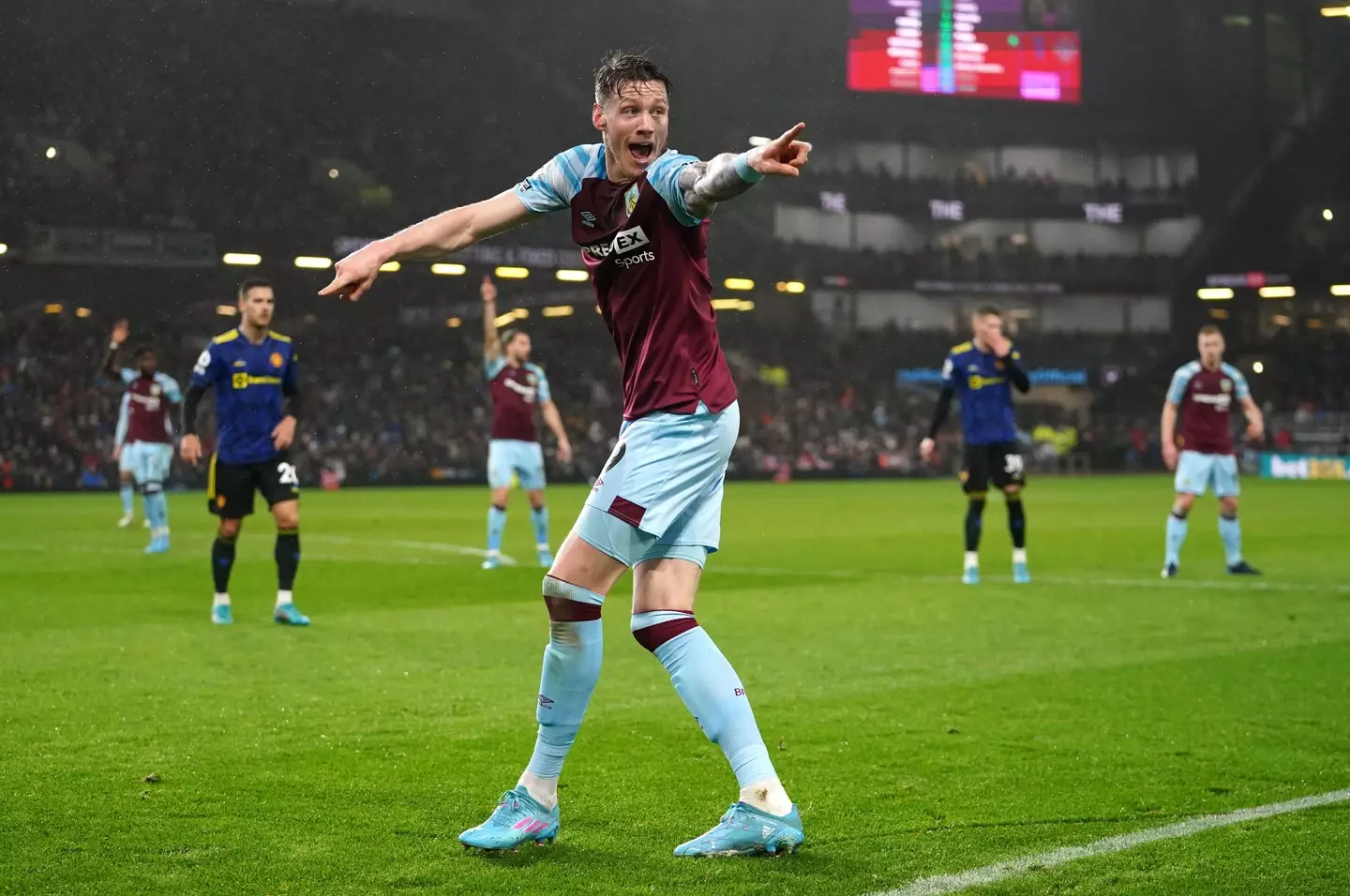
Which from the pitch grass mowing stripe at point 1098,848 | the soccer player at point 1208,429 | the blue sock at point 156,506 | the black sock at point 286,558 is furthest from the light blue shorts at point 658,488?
the blue sock at point 156,506

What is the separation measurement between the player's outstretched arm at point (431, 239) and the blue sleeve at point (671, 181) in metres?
0.48

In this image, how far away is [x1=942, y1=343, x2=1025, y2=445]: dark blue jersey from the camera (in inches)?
526

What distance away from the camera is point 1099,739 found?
6078 mm

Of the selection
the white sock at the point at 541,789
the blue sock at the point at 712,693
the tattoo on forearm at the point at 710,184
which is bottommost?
the white sock at the point at 541,789

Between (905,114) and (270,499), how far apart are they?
157 ft

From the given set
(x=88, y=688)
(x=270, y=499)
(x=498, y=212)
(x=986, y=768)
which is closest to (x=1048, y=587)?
(x=270, y=499)

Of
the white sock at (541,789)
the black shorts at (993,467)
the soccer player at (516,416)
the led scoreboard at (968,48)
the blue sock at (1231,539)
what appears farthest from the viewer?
the led scoreboard at (968,48)

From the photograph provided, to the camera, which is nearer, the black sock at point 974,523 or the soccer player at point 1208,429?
the black sock at point 974,523

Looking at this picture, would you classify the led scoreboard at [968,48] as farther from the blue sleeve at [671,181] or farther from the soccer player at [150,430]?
the blue sleeve at [671,181]

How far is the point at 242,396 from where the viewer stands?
412 inches

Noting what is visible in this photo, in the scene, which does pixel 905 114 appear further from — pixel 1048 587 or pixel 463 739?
pixel 463 739

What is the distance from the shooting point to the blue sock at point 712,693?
14.0ft

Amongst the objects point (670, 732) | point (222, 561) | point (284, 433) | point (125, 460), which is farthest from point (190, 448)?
point (125, 460)

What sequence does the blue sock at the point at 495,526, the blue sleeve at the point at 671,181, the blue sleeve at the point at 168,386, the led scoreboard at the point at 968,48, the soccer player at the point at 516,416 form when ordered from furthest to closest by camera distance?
the led scoreboard at the point at 968,48 → the blue sleeve at the point at 168,386 → the soccer player at the point at 516,416 → the blue sock at the point at 495,526 → the blue sleeve at the point at 671,181
